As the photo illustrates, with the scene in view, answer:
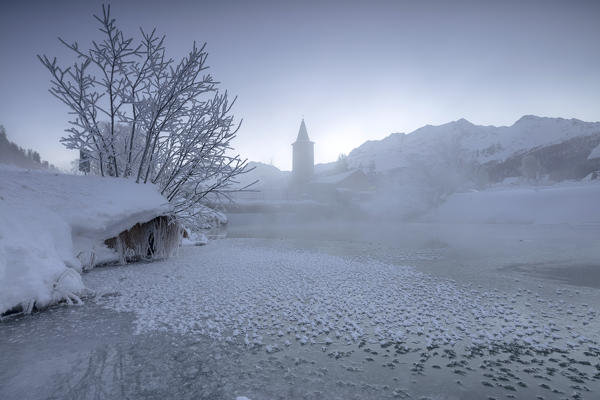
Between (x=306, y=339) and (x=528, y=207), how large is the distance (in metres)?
21.0

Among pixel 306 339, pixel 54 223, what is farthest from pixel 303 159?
pixel 306 339

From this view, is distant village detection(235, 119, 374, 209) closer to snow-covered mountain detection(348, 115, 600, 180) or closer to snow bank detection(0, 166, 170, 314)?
snow-covered mountain detection(348, 115, 600, 180)

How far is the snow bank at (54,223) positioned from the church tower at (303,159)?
3981 centimetres

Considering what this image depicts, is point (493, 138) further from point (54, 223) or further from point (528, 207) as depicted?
point (54, 223)

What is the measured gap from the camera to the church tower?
43844 millimetres

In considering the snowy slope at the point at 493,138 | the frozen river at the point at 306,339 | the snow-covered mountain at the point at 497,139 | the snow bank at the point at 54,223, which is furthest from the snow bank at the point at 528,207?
the snowy slope at the point at 493,138

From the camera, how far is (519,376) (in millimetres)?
1615

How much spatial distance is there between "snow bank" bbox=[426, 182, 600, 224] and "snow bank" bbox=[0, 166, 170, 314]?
19141mm

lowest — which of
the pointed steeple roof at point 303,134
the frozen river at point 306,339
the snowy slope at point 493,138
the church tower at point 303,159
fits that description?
the frozen river at point 306,339

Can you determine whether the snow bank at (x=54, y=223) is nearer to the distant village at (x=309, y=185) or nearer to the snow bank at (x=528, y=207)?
the snow bank at (x=528, y=207)

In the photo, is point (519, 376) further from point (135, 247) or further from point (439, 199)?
point (439, 199)

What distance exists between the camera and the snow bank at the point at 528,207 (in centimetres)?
1444

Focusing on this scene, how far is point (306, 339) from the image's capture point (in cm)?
204

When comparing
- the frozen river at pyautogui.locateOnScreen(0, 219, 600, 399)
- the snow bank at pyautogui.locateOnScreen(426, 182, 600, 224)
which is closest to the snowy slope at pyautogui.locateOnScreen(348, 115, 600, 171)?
the snow bank at pyautogui.locateOnScreen(426, 182, 600, 224)
